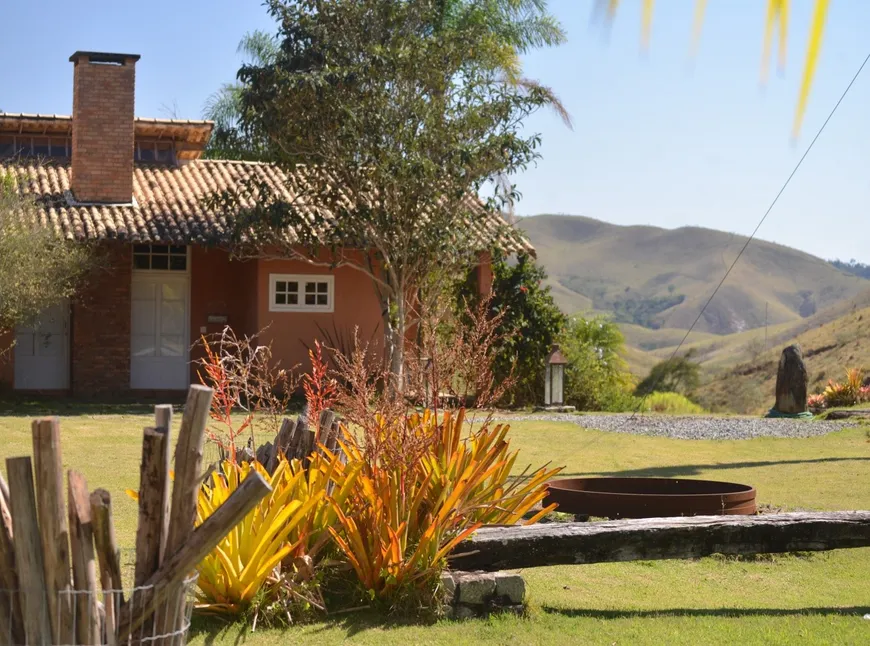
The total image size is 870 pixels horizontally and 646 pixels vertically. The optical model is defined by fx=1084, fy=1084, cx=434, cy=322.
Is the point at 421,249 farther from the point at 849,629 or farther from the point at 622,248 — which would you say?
the point at 622,248

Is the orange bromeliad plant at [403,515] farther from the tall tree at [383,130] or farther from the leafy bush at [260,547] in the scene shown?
the tall tree at [383,130]

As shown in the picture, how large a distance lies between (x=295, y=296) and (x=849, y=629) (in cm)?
1553

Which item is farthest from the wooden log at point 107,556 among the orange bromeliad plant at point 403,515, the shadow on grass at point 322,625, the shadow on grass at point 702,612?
the shadow on grass at point 702,612

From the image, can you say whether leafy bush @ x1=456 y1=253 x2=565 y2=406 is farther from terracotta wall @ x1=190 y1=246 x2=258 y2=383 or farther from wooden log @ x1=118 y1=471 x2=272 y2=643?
wooden log @ x1=118 y1=471 x2=272 y2=643

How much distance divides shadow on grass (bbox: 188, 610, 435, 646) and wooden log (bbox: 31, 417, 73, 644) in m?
1.56

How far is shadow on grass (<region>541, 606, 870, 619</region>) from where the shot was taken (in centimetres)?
589

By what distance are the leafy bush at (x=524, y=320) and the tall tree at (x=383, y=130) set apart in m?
2.27

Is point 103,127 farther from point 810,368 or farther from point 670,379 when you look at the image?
point 810,368

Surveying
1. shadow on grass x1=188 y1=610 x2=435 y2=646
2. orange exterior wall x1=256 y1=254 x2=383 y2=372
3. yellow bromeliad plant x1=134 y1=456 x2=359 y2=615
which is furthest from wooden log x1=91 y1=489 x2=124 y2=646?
orange exterior wall x1=256 y1=254 x2=383 y2=372

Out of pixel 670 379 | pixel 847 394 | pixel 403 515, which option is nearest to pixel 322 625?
pixel 403 515

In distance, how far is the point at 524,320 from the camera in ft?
68.1

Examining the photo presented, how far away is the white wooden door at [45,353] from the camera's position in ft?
63.0

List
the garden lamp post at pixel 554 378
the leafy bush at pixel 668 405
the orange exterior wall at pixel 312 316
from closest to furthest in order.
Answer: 1. the orange exterior wall at pixel 312 316
2. the garden lamp post at pixel 554 378
3. the leafy bush at pixel 668 405

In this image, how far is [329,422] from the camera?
6211mm
